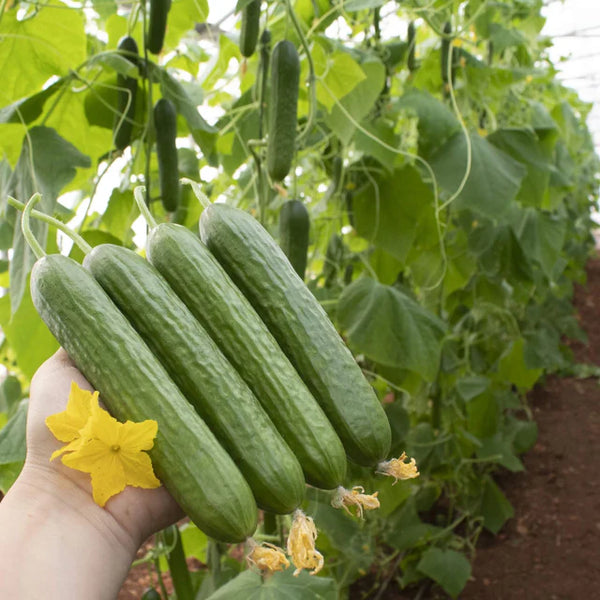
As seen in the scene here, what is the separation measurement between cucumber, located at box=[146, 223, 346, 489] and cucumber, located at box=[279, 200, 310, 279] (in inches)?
18.7

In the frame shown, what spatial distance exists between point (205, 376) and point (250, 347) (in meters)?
0.09

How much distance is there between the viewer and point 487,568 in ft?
10.9

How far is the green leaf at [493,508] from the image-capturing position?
3457 mm

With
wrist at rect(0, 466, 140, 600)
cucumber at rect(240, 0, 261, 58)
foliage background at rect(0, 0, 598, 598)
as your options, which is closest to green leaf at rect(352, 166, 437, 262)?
foliage background at rect(0, 0, 598, 598)

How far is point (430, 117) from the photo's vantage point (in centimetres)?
225

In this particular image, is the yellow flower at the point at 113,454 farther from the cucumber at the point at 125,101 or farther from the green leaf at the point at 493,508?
the green leaf at the point at 493,508

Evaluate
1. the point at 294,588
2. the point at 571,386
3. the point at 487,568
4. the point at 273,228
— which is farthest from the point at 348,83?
the point at 571,386

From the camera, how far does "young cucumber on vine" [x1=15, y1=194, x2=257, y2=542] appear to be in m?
0.97

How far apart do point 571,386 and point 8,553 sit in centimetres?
549

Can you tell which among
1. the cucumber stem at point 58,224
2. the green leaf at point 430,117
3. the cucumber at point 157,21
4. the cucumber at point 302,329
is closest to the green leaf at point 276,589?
the cucumber at point 302,329

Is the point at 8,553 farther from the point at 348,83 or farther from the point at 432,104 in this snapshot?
the point at 432,104

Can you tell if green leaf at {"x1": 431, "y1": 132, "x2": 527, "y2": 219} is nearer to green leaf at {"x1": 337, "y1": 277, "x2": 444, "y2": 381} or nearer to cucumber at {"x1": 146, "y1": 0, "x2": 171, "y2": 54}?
green leaf at {"x1": 337, "y1": 277, "x2": 444, "y2": 381}

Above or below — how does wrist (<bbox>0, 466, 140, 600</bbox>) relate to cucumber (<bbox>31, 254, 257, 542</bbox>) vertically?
below

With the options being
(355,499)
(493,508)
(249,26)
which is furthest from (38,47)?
(493,508)
